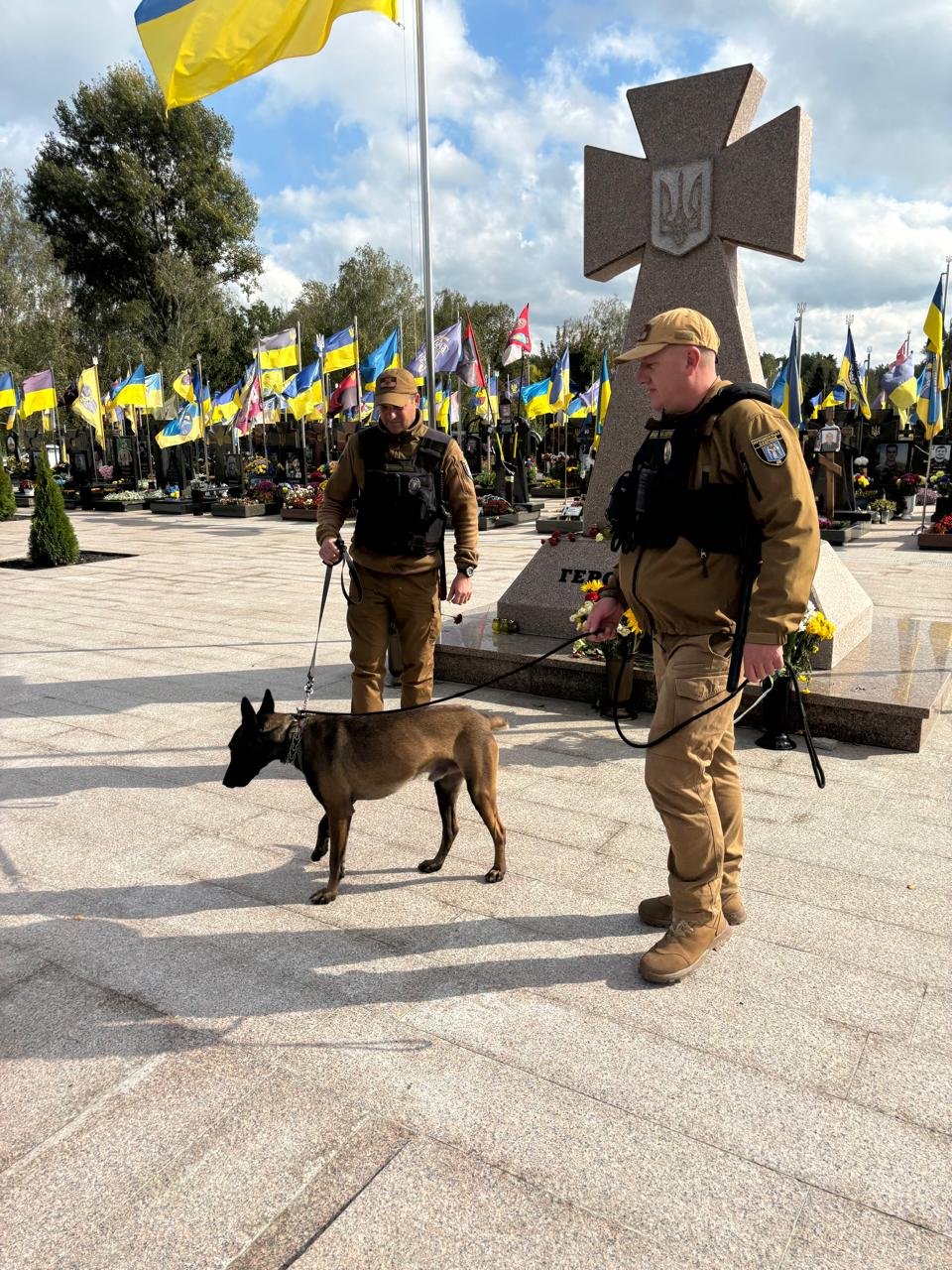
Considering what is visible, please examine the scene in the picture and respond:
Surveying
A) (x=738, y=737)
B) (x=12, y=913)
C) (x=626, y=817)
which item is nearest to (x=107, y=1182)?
(x=12, y=913)

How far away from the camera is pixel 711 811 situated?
2.72 m

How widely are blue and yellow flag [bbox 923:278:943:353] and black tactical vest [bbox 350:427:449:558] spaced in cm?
1459

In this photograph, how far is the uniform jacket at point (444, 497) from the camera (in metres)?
4.20

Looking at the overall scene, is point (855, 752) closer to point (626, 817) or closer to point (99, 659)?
point (626, 817)

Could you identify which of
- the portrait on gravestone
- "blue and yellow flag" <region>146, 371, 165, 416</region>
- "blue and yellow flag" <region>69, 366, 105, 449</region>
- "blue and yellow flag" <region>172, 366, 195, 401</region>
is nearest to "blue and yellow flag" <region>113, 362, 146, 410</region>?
"blue and yellow flag" <region>146, 371, 165, 416</region>

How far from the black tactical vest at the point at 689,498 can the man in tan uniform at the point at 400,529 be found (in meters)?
1.51

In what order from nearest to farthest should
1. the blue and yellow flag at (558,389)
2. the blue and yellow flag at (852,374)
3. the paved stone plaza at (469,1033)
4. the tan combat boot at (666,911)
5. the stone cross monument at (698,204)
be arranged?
the paved stone plaza at (469,1033) < the tan combat boot at (666,911) < the stone cross monument at (698,204) < the blue and yellow flag at (852,374) < the blue and yellow flag at (558,389)

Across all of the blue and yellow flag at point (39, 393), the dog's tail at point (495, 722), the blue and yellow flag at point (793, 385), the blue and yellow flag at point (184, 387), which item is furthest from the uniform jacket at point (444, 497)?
the blue and yellow flag at point (39, 393)

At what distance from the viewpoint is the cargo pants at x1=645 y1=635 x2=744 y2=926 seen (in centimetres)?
264

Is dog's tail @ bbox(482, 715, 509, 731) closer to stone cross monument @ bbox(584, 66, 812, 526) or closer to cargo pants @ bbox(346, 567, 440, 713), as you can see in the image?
cargo pants @ bbox(346, 567, 440, 713)

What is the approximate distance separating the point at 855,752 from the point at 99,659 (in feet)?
20.2

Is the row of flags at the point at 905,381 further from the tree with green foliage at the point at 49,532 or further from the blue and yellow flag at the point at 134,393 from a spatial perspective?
the blue and yellow flag at the point at 134,393

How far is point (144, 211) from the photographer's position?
38625mm

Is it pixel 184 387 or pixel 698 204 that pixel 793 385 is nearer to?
pixel 698 204
